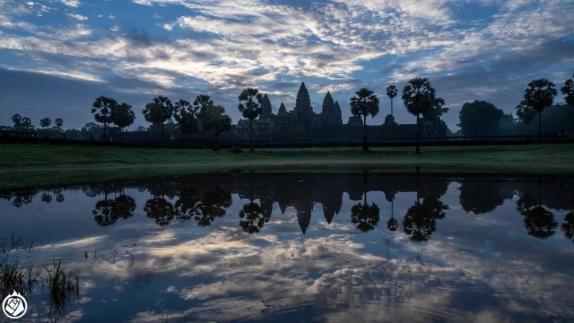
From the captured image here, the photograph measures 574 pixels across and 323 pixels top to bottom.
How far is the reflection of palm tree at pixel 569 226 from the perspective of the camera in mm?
9801

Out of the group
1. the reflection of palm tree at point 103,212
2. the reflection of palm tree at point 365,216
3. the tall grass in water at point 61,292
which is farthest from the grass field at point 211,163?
the tall grass in water at point 61,292

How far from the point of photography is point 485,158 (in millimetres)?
48812

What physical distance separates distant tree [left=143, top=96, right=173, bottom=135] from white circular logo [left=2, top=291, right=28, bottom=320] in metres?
96.5

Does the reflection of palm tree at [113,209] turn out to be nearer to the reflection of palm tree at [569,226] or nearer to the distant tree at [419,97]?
the reflection of palm tree at [569,226]

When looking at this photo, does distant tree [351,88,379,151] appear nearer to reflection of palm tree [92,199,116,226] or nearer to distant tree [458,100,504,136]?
reflection of palm tree [92,199,116,226]

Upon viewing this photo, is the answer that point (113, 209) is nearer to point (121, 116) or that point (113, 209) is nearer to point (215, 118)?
point (215, 118)

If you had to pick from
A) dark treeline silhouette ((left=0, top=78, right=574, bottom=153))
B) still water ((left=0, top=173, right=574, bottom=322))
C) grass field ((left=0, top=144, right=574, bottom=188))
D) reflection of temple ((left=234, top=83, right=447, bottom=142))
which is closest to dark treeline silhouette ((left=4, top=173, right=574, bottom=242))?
still water ((left=0, top=173, right=574, bottom=322))

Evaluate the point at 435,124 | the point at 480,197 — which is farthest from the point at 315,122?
the point at 480,197

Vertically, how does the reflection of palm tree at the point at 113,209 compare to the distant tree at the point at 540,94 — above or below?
below

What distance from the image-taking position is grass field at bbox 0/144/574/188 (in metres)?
32.3

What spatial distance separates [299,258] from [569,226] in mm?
7846

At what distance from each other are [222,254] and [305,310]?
136 inches

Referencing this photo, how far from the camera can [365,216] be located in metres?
13.2

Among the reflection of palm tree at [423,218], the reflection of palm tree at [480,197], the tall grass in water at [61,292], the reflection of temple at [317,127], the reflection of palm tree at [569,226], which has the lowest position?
the reflection of palm tree at [480,197]
